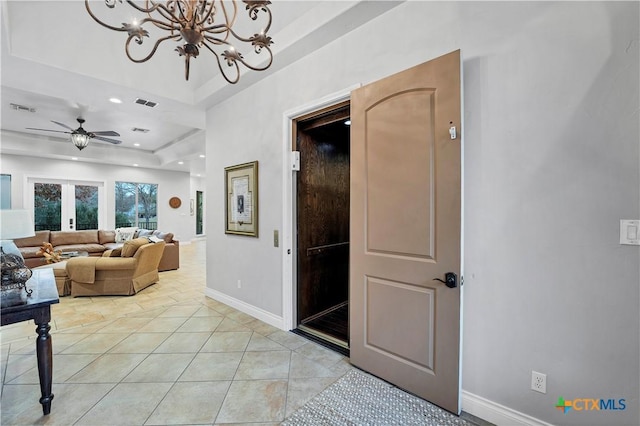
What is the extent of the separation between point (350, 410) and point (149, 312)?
3.00m

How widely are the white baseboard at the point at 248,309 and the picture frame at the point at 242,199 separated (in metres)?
0.89

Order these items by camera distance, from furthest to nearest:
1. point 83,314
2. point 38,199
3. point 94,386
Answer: point 38,199
point 83,314
point 94,386

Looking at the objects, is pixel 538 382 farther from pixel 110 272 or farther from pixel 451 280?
pixel 110 272

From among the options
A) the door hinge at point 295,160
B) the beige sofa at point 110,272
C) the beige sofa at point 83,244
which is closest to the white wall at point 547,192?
the door hinge at point 295,160

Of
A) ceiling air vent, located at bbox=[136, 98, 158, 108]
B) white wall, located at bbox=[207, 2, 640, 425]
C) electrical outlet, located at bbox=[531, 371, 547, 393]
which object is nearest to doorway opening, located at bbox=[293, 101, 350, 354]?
white wall, located at bbox=[207, 2, 640, 425]

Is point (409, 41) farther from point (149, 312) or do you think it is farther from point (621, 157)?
point (149, 312)

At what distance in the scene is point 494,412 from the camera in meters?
1.67

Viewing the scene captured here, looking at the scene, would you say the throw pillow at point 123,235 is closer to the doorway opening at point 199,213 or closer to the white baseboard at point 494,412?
the doorway opening at point 199,213

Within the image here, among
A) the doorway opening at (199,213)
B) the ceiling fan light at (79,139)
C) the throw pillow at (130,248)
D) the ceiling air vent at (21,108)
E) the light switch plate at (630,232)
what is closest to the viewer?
the light switch plate at (630,232)

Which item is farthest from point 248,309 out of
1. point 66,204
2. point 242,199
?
point 66,204

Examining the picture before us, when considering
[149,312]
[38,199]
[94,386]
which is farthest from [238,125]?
→ [38,199]

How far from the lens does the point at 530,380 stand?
157 centimetres

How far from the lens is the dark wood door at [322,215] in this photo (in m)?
3.08

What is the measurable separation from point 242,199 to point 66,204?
7603 millimetres
